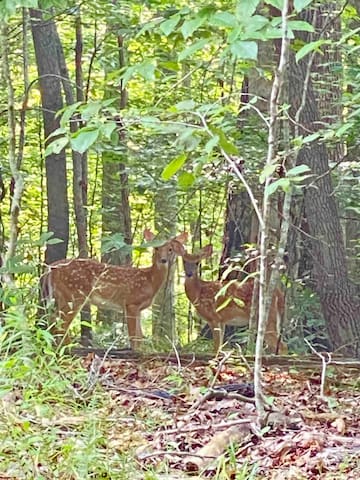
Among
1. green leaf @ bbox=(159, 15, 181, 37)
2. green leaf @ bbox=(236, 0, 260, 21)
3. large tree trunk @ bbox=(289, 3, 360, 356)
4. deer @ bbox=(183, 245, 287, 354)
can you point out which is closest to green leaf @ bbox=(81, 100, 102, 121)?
green leaf @ bbox=(159, 15, 181, 37)

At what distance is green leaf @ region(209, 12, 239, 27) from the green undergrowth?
164cm

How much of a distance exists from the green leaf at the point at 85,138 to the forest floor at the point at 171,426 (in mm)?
1050

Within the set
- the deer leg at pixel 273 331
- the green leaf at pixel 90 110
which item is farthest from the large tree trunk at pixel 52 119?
the green leaf at pixel 90 110

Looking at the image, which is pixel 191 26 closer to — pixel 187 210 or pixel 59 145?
pixel 59 145

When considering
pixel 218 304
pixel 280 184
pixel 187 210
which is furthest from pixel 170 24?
pixel 187 210

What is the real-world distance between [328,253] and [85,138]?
397 cm

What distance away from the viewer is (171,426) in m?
3.84

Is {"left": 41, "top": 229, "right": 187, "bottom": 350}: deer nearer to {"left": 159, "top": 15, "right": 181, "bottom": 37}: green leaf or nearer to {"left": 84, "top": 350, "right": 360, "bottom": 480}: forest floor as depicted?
{"left": 84, "top": 350, "right": 360, "bottom": 480}: forest floor

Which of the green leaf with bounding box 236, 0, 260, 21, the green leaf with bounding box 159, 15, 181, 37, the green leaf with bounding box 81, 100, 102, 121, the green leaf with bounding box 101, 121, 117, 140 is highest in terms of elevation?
the green leaf with bounding box 236, 0, 260, 21

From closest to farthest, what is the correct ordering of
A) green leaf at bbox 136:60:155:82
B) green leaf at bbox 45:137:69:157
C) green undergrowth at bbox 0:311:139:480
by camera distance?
green undergrowth at bbox 0:311:139:480 → green leaf at bbox 136:60:155:82 → green leaf at bbox 45:137:69:157

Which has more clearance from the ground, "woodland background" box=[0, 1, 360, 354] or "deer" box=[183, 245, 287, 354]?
"woodland background" box=[0, 1, 360, 354]

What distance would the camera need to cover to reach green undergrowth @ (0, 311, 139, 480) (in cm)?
304

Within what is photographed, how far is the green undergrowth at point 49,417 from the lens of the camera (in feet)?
9.96

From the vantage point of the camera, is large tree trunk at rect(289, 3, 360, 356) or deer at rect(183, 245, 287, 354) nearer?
large tree trunk at rect(289, 3, 360, 356)
